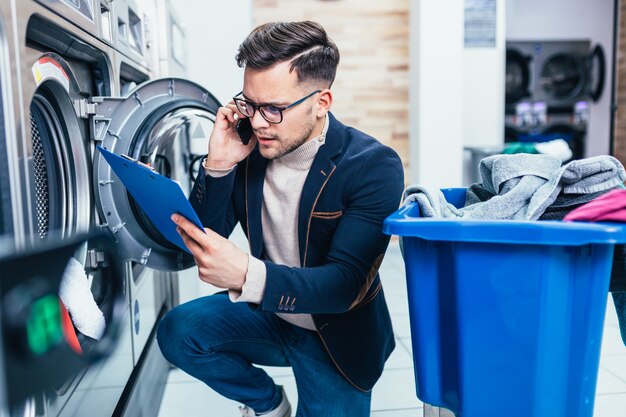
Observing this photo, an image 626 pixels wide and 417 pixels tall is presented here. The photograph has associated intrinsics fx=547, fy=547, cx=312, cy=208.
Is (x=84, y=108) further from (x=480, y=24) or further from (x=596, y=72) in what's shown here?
(x=596, y=72)

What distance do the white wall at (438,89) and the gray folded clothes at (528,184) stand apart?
9.65 feet

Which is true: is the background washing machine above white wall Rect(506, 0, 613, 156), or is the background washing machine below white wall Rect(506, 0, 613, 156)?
below

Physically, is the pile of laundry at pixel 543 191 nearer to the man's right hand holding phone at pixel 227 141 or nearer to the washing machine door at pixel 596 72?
the man's right hand holding phone at pixel 227 141

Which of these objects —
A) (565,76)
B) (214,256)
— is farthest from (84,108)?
(565,76)

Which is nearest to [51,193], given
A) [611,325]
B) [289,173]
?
[289,173]

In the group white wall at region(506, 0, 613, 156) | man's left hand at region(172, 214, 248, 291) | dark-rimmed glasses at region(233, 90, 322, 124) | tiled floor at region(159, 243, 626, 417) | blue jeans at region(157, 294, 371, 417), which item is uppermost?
white wall at region(506, 0, 613, 156)

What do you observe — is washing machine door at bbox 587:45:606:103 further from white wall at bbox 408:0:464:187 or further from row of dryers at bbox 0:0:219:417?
row of dryers at bbox 0:0:219:417

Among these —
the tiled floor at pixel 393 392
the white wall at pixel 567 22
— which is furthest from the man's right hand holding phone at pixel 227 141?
the white wall at pixel 567 22

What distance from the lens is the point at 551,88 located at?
6008mm

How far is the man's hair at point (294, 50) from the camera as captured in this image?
1245 millimetres

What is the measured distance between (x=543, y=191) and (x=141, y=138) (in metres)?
1.05

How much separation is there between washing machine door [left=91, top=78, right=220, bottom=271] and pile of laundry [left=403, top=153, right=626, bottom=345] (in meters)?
0.76

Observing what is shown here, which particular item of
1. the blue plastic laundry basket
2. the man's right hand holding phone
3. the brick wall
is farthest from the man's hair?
the brick wall

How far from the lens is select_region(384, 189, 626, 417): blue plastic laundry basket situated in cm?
86
